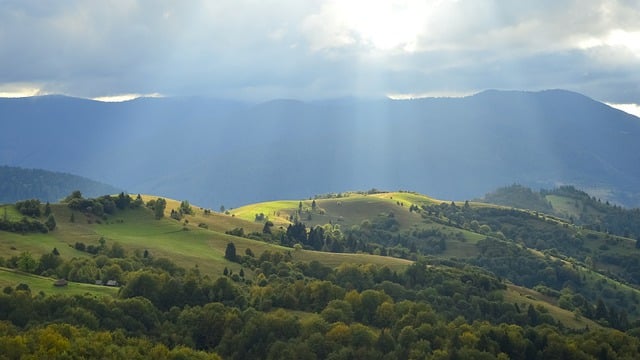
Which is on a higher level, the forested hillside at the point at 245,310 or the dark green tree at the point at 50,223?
the dark green tree at the point at 50,223

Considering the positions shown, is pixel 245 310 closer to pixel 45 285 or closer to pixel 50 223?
pixel 45 285

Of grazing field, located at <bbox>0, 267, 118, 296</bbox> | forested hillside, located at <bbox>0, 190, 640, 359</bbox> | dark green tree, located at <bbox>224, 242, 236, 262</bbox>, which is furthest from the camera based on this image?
dark green tree, located at <bbox>224, 242, 236, 262</bbox>

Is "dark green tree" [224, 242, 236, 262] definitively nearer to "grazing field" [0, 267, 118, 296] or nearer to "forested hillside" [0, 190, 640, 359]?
"forested hillside" [0, 190, 640, 359]

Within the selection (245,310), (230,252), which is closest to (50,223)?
(230,252)

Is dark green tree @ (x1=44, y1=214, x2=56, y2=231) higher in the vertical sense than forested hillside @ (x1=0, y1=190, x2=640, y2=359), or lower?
higher

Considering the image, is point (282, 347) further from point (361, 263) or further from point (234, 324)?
point (361, 263)

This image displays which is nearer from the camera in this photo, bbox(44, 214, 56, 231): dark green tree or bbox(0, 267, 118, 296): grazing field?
bbox(0, 267, 118, 296): grazing field

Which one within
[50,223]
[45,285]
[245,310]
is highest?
[50,223]

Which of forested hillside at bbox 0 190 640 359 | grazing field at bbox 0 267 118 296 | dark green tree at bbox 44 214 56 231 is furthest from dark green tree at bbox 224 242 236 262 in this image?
grazing field at bbox 0 267 118 296

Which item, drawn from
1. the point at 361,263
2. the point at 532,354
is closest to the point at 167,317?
the point at 532,354

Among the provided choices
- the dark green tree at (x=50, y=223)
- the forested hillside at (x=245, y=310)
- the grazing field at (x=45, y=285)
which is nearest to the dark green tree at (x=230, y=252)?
the forested hillside at (x=245, y=310)

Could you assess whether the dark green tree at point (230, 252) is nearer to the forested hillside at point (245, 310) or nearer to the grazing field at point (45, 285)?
the forested hillside at point (245, 310)

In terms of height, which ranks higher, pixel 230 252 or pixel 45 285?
pixel 230 252

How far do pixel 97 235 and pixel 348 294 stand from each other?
85.2 meters
